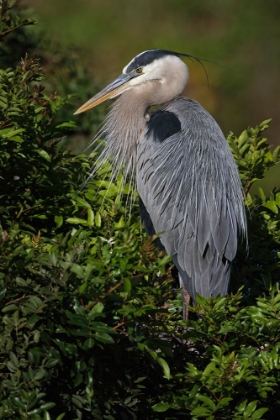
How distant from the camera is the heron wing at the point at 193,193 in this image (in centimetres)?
335

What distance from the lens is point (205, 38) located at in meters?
9.80

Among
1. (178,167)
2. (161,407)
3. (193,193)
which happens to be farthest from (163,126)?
(161,407)

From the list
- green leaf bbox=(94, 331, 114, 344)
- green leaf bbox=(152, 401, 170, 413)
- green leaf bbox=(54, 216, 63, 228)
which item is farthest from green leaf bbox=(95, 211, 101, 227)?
green leaf bbox=(94, 331, 114, 344)

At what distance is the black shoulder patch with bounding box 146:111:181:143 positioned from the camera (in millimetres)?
3738

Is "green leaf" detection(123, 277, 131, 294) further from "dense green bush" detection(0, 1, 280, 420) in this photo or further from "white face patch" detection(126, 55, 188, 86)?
"white face patch" detection(126, 55, 188, 86)

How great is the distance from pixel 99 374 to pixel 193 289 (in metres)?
1.15

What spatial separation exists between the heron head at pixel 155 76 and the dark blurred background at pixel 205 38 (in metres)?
4.48

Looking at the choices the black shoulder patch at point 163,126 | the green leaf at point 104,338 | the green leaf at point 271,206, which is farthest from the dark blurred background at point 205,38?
the green leaf at point 104,338

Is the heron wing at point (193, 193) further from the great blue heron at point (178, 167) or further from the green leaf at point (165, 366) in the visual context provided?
the green leaf at point (165, 366)

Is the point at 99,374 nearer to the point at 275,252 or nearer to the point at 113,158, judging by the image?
the point at 275,252

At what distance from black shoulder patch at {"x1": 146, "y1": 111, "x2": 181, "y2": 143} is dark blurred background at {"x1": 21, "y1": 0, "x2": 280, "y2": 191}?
15.1 feet

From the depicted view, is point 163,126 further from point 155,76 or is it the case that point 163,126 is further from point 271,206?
point 271,206

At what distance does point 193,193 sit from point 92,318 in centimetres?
146

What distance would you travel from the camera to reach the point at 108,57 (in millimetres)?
9398
